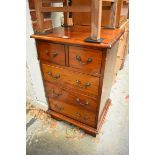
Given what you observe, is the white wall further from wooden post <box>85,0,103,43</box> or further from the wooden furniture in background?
wooden post <box>85,0,103,43</box>

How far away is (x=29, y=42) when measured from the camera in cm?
123

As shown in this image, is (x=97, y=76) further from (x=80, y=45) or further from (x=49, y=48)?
(x=49, y=48)

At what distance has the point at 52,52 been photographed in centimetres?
106

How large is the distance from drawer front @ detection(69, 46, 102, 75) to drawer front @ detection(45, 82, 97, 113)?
288 millimetres

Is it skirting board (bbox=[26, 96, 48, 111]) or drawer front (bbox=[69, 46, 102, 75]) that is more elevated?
drawer front (bbox=[69, 46, 102, 75])

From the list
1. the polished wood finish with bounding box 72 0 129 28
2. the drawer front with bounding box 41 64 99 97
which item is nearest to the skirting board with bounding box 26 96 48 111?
the drawer front with bounding box 41 64 99 97

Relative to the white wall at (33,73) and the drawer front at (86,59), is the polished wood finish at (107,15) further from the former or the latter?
the drawer front at (86,59)

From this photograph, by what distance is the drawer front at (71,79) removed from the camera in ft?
3.38

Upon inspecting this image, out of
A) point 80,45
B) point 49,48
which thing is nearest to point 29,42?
point 49,48

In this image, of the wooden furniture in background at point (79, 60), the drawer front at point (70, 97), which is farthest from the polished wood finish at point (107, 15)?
the drawer front at point (70, 97)

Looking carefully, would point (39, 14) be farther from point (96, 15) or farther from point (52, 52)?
point (96, 15)

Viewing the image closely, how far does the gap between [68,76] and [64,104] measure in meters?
0.38

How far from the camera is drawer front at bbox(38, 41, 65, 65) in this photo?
1016 millimetres
